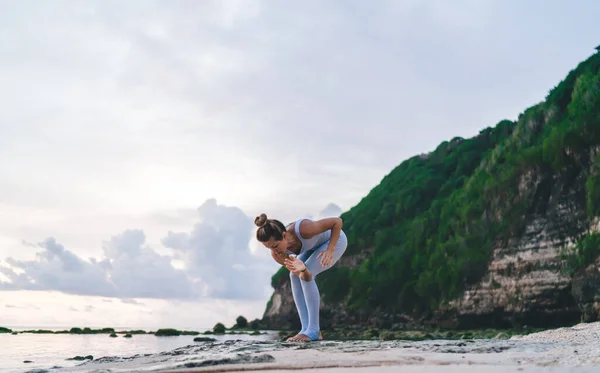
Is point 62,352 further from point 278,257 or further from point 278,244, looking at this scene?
point 278,244

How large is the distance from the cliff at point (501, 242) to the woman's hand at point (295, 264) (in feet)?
69.0

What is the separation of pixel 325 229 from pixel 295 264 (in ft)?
1.86

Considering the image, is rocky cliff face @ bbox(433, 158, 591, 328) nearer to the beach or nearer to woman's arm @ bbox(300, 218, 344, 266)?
woman's arm @ bbox(300, 218, 344, 266)

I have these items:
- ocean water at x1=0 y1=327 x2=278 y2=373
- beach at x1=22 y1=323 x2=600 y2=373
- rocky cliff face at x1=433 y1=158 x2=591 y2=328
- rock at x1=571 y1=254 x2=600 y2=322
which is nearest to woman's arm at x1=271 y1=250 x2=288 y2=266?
ocean water at x1=0 y1=327 x2=278 y2=373

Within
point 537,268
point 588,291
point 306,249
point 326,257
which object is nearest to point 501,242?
point 537,268

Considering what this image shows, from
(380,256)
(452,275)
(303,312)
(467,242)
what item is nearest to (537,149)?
(467,242)

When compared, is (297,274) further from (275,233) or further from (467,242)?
(467,242)

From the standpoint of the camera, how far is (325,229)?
22.7 feet

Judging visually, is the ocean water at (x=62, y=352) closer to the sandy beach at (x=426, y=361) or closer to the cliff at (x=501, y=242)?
the sandy beach at (x=426, y=361)

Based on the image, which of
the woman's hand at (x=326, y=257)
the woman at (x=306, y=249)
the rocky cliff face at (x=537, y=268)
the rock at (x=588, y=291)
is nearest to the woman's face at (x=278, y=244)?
the woman at (x=306, y=249)

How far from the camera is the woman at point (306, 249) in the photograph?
6648 mm

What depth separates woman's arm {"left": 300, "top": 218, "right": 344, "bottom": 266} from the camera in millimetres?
6871

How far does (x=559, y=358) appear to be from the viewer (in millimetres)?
4223

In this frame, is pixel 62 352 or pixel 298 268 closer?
pixel 298 268
